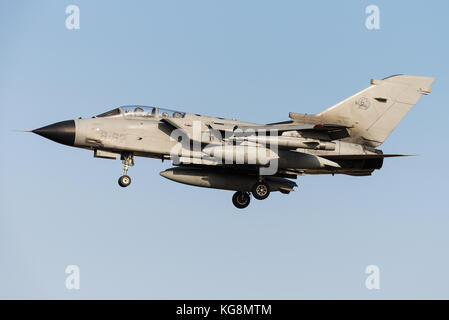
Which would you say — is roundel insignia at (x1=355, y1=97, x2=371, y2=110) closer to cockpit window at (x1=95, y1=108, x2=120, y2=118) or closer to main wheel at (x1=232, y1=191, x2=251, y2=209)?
main wheel at (x1=232, y1=191, x2=251, y2=209)

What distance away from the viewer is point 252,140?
21.7 meters

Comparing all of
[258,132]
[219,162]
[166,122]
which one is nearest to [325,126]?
[258,132]

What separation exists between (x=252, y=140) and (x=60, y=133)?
18.5ft

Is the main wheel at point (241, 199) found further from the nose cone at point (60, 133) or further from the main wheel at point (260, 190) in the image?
the nose cone at point (60, 133)

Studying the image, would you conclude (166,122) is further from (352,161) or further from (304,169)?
(352,161)

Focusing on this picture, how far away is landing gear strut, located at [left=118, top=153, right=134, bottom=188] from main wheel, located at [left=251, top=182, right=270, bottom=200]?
12.8 feet

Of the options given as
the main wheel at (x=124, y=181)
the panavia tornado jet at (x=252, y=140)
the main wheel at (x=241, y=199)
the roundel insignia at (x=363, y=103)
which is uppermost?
the roundel insignia at (x=363, y=103)

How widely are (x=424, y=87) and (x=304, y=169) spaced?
15.9ft

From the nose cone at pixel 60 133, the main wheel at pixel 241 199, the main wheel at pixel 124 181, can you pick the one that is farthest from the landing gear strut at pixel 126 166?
the main wheel at pixel 241 199

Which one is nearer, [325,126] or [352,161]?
[325,126]

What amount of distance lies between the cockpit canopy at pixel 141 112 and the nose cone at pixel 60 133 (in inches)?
46.6

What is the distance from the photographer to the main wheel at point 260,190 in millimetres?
22953

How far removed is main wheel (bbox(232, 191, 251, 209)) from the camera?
2423 centimetres

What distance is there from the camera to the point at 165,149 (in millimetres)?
Answer: 22531
